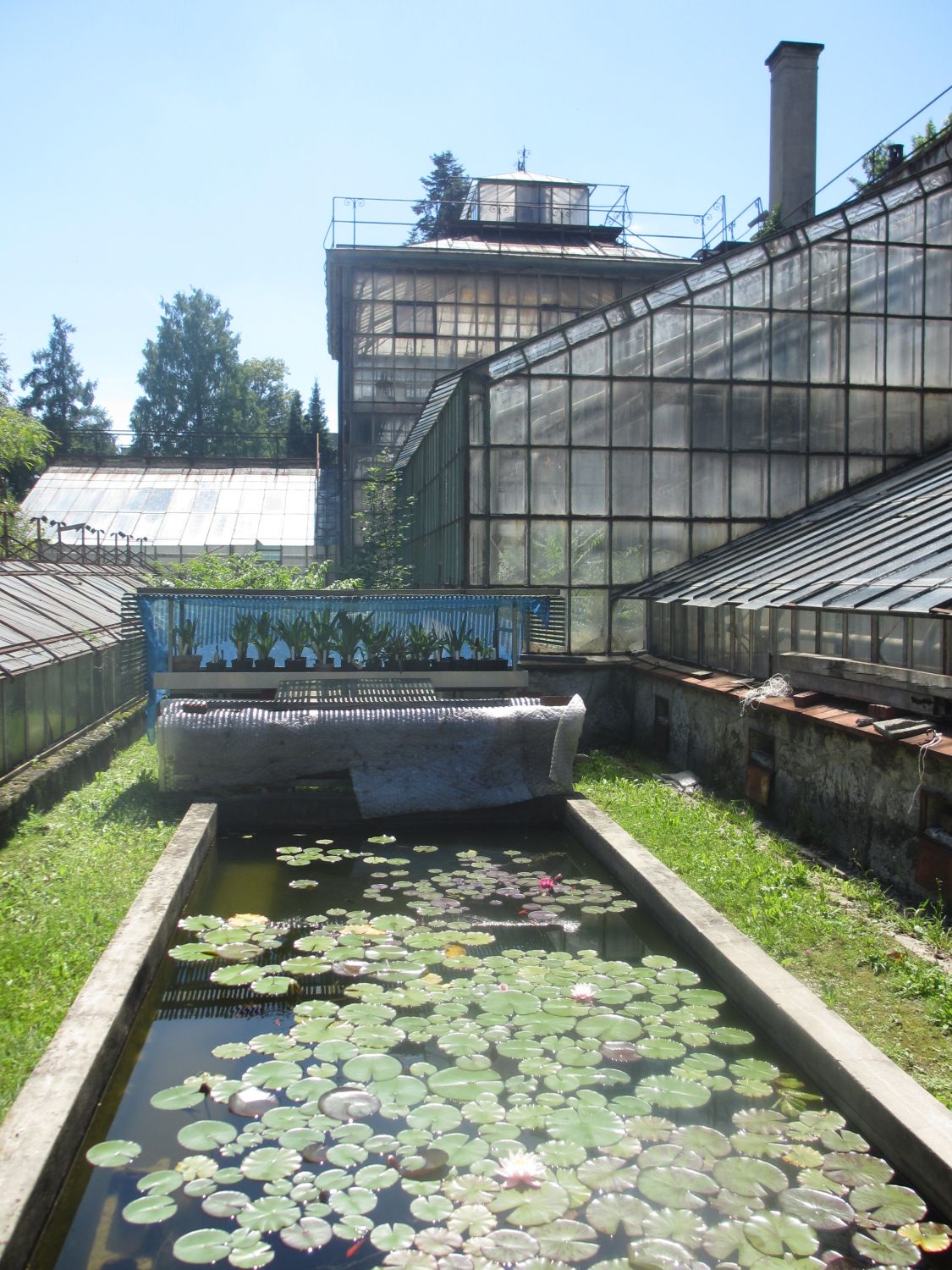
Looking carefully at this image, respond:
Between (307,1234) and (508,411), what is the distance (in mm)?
11209

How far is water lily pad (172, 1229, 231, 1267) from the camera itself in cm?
341

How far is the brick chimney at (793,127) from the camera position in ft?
60.9

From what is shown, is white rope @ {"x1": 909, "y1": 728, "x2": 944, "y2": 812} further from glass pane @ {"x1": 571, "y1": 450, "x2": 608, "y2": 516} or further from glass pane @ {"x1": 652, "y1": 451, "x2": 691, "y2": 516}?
glass pane @ {"x1": 652, "y1": 451, "x2": 691, "y2": 516}

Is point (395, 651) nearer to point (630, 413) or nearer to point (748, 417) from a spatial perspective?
point (630, 413)

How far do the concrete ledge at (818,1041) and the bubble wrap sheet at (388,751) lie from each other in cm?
230

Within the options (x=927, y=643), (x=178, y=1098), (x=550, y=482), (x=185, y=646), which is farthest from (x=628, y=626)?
(x=178, y=1098)

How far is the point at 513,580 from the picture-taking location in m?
13.4

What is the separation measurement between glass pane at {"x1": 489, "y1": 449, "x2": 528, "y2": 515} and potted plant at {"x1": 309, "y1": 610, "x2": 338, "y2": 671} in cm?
348

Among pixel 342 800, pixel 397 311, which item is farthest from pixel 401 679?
pixel 397 311

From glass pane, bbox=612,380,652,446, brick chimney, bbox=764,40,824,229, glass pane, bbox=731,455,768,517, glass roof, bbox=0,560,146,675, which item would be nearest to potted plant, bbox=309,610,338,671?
glass roof, bbox=0,560,146,675

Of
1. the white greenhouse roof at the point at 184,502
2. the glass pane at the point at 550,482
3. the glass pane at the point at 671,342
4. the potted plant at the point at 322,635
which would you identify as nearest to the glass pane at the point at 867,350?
the glass pane at the point at 671,342

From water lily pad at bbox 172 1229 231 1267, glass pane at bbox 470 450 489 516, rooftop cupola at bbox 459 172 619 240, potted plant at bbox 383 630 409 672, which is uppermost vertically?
rooftop cupola at bbox 459 172 619 240

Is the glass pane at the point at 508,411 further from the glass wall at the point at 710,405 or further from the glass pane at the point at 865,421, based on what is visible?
the glass pane at the point at 865,421

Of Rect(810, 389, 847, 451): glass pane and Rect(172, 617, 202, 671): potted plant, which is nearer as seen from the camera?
Rect(172, 617, 202, 671): potted plant
